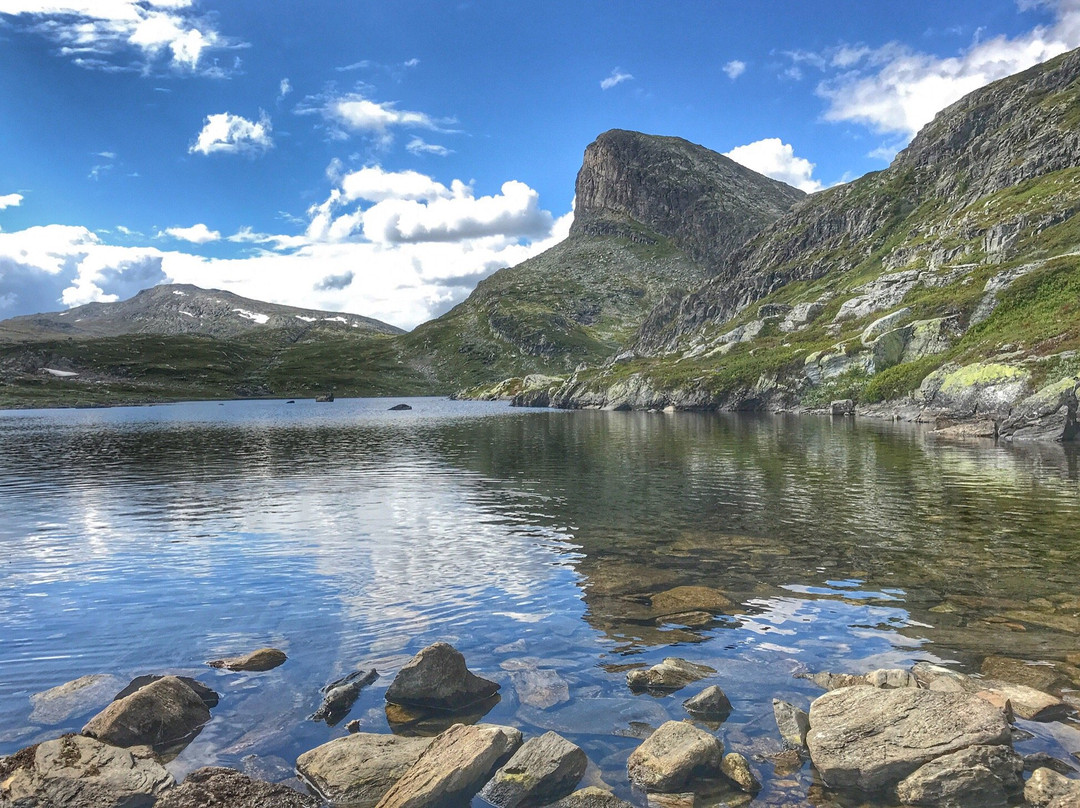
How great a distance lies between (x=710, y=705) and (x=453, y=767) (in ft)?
19.5

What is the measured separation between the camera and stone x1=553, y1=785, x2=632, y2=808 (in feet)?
35.7

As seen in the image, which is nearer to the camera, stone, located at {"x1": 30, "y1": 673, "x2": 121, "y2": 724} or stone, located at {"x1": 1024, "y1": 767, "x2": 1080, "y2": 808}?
stone, located at {"x1": 1024, "y1": 767, "x2": 1080, "y2": 808}

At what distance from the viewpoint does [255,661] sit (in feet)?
56.0

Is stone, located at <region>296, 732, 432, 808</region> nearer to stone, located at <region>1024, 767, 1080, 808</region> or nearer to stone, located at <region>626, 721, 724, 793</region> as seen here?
stone, located at <region>626, 721, 724, 793</region>

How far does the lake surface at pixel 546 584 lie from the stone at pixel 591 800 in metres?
0.74

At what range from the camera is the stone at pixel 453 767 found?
11.0 meters

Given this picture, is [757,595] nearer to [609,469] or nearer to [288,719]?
[288,719]

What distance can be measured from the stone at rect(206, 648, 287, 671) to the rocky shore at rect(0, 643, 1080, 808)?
115 inches

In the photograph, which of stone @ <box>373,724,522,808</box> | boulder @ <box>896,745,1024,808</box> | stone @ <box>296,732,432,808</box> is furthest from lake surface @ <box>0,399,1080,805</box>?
stone @ <box>373,724,522,808</box>

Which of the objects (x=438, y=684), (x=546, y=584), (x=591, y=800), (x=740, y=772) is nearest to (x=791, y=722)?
(x=740, y=772)

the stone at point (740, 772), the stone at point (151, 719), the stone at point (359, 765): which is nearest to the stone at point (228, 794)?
the stone at point (359, 765)

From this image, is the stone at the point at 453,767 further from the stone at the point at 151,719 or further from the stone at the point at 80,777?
the stone at the point at 151,719

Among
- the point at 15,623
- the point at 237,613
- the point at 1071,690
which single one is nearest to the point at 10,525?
the point at 15,623

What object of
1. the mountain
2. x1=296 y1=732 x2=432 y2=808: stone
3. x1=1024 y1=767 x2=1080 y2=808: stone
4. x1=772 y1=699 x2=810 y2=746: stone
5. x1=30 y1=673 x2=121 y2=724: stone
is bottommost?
x1=30 y1=673 x2=121 y2=724: stone
